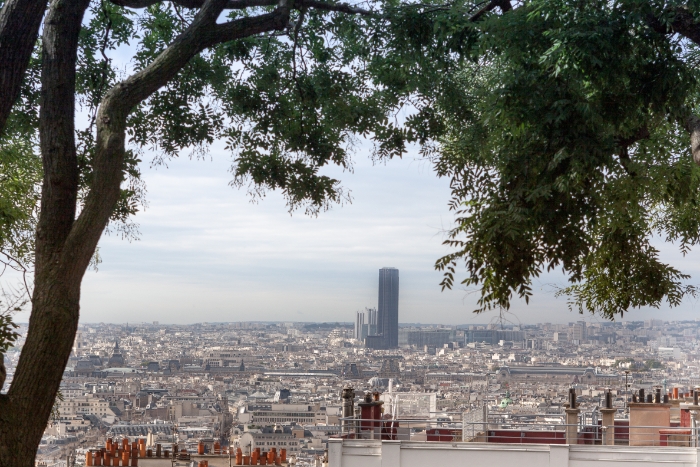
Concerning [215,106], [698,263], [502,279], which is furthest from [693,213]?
[215,106]

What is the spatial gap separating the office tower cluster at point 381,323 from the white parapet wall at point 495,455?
4392 millimetres

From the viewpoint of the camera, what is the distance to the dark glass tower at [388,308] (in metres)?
11.4

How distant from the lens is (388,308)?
11.9 metres

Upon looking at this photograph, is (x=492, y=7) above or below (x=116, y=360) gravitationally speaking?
above

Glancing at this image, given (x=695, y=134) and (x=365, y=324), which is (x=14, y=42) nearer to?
(x=695, y=134)

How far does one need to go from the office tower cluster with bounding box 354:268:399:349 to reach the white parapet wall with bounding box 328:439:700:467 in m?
4.39

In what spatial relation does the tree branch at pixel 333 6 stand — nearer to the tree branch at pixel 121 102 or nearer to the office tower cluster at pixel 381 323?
the tree branch at pixel 121 102

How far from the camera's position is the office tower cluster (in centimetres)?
1180

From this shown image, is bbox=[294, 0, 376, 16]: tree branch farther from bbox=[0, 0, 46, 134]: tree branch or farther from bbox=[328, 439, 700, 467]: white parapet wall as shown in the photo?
bbox=[328, 439, 700, 467]: white parapet wall

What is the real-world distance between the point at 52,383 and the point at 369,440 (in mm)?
4609

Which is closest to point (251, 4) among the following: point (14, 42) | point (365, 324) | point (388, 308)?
point (14, 42)

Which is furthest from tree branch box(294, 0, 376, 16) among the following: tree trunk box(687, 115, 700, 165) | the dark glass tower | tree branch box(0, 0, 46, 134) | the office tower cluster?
the office tower cluster

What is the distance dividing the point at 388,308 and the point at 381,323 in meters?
0.49

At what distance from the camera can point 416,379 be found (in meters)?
10.6
